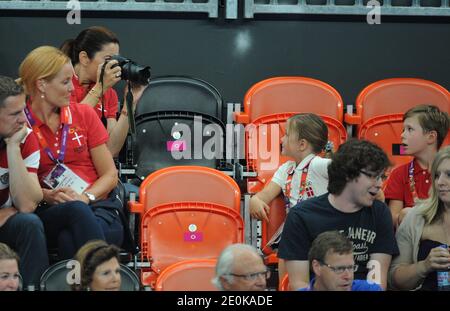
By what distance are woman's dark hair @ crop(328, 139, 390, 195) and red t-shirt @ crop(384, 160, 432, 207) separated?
0.67 metres

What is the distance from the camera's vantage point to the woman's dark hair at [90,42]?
5750 mm

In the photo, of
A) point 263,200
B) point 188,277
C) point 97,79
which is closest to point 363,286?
point 188,277

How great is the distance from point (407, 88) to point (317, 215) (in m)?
1.83

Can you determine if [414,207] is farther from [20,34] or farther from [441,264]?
[20,34]

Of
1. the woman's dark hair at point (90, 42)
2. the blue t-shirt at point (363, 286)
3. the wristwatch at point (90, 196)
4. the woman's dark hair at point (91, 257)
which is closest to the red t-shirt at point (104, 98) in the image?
the woman's dark hair at point (90, 42)

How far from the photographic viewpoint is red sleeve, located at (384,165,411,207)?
533 cm

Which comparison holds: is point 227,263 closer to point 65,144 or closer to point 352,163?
point 352,163

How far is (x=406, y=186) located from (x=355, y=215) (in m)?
0.78

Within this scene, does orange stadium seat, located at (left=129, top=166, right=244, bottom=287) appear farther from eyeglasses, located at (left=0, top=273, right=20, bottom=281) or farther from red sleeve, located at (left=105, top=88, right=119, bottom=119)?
eyeglasses, located at (left=0, top=273, right=20, bottom=281)

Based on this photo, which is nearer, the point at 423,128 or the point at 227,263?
the point at 227,263

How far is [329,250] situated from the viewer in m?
4.21

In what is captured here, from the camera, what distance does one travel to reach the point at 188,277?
4703 millimetres

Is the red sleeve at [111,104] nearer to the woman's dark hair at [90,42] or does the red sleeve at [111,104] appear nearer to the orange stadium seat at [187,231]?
the woman's dark hair at [90,42]

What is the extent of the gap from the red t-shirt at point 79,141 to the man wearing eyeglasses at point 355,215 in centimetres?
106
